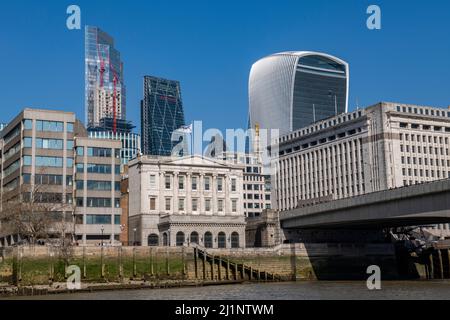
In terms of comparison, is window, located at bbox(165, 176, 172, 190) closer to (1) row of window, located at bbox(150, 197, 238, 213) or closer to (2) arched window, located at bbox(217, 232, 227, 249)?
(1) row of window, located at bbox(150, 197, 238, 213)

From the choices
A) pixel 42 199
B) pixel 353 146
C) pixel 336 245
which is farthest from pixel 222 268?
pixel 353 146

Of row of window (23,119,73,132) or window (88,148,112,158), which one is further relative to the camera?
window (88,148,112,158)

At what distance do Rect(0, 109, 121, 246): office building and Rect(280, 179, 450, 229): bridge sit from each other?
34825mm

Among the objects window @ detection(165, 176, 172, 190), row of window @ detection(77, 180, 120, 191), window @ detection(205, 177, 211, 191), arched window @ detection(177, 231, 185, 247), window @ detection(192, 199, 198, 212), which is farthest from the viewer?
window @ detection(205, 177, 211, 191)

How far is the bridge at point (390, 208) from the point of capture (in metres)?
76.1

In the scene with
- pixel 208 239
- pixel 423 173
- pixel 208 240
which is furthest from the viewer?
pixel 423 173

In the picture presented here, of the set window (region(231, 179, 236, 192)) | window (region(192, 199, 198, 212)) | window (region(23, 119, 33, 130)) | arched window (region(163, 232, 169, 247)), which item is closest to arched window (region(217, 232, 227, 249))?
window (region(192, 199, 198, 212))

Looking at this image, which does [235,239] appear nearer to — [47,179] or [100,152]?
[100,152]

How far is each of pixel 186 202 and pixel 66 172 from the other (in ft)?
81.0

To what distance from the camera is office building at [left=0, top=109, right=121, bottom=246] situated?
112m

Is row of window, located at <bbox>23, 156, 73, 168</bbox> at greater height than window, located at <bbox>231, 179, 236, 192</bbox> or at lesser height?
greater

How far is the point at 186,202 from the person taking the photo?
128 meters

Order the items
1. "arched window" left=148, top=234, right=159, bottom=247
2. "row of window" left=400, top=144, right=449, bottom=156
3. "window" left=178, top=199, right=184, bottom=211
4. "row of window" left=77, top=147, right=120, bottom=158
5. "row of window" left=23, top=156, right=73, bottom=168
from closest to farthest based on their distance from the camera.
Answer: "row of window" left=23, top=156, right=73, bottom=168 < "row of window" left=77, top=147, right=120, bottom=158 < "arched window" left=148, top=234, right=159, bottom=247 < "window" left=178, top=199, right=184, bottom=211 < "row of window" left=400, top=144, right=449, bottom=156

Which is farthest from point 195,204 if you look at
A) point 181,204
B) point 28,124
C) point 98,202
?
point 28,124
